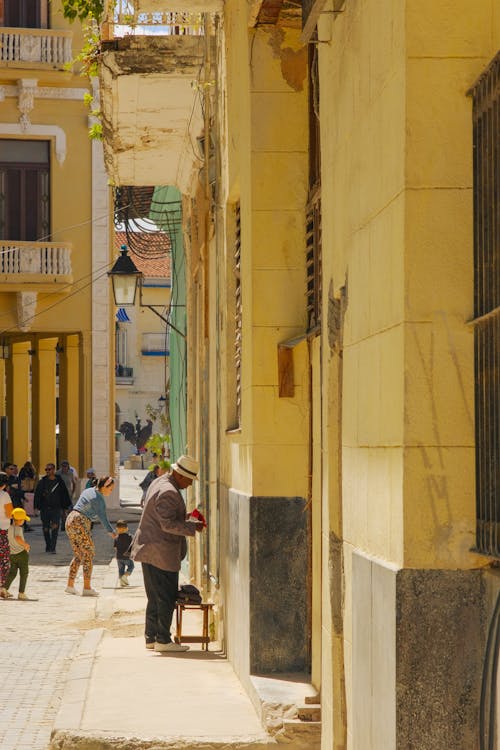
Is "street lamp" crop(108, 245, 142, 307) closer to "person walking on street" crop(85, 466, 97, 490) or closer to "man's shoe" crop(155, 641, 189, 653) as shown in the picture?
"person walking on street" crop(85, 466, 97, 490)

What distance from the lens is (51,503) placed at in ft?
75.0

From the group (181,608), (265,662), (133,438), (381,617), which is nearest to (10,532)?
(181,608)

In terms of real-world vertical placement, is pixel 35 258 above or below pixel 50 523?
above

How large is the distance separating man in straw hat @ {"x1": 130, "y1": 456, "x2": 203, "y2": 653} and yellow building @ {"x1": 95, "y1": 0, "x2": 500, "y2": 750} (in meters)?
1.45

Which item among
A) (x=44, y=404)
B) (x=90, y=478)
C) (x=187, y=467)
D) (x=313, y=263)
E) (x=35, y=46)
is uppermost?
(x=35, y=46)

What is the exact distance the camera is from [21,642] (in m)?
13.4

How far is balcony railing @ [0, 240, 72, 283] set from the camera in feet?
A: 100

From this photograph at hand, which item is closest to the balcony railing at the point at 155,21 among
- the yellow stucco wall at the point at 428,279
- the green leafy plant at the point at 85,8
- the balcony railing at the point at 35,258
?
the green leafy plant at the point at 85,8

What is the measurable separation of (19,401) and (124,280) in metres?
18.0

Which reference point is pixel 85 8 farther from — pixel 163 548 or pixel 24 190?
pixel 24 190

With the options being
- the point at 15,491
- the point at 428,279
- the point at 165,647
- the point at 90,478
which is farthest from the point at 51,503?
the point at 428,279

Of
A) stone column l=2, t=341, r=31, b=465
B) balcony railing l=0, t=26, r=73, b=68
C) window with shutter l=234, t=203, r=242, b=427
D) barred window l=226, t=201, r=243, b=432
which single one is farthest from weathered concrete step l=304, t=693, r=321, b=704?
stone column l=2, t=341, r=31, b=465

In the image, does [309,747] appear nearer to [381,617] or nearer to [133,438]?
[381,617]

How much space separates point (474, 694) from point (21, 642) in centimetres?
961
